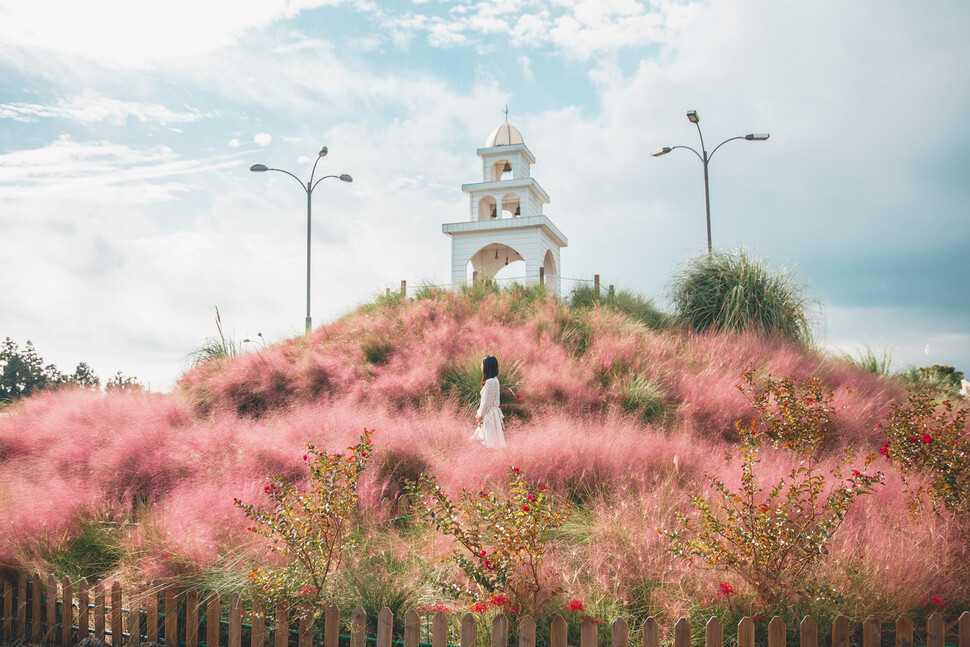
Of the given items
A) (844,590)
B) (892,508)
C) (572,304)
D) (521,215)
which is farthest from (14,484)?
(521,215)

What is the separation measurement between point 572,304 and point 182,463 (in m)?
11.9

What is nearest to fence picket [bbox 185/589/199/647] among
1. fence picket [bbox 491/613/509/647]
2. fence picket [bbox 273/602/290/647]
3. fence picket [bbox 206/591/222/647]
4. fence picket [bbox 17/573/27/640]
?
fence picket [bbox 206/591/222/647]

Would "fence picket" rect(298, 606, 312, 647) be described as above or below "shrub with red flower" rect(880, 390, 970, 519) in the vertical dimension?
below

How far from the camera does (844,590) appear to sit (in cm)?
472

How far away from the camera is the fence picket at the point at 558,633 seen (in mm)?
3852

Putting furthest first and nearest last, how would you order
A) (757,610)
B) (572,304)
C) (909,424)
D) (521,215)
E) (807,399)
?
(521,215), (572,304), (807,399), (909,424), (757,610)

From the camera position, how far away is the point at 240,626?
448 cm

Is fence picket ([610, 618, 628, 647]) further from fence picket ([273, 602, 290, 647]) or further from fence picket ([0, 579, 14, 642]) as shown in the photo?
fence picket ([0, 579, 14, 642])

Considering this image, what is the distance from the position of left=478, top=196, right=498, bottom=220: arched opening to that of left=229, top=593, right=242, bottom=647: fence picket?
2029 cm

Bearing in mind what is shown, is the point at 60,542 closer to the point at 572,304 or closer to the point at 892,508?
the point at 892,508

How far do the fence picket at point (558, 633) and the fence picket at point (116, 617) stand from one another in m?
3.47

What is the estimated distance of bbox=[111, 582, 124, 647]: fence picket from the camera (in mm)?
4977

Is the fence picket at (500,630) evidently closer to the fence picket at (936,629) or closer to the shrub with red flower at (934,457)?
the fence picket at (936,629)

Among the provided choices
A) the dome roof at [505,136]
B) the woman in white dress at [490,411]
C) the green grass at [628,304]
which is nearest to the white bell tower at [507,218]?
the dome roof at [505,136]
